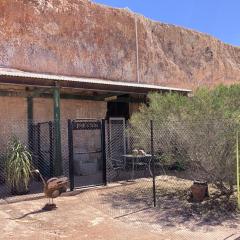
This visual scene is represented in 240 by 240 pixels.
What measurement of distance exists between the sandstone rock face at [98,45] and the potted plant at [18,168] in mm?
5164

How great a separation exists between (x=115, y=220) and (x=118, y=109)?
31.8ft

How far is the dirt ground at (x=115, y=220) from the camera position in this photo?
26.1ft

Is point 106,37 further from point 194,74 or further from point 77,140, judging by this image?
point 194,74

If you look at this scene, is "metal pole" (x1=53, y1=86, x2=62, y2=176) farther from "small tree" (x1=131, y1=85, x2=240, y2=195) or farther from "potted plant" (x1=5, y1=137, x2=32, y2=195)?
"small tree" (x1=131, y1=85, x2=240, y2=195)

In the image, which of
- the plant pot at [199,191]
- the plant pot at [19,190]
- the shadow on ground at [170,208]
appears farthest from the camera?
the plant pot at [19,190]

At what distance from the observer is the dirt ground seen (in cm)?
795

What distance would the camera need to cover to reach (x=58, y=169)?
42.7 ft

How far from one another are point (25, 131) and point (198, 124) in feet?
21.3

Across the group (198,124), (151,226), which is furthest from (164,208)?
(198,124)

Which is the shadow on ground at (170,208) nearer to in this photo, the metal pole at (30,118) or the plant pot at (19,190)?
the plant pot at (19,190)

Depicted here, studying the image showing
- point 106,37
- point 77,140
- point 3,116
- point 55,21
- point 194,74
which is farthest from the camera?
point 194,74

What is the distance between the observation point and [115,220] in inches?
353

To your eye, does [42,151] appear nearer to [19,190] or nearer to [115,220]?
[19,190]

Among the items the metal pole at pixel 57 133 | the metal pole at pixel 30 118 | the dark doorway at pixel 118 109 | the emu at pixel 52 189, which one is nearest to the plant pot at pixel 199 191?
the emu at pixel 52 189
